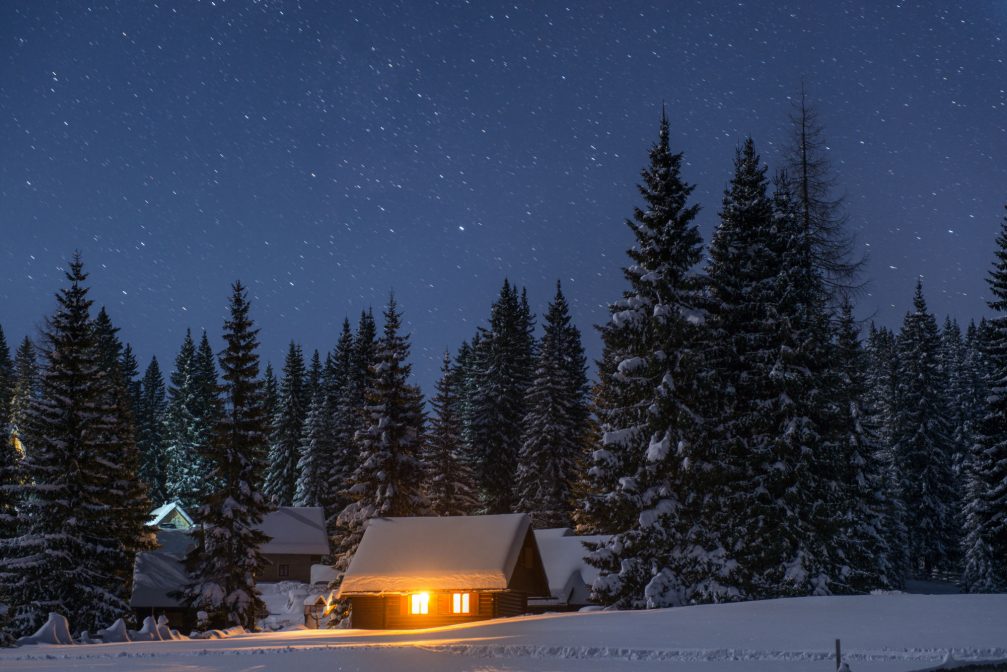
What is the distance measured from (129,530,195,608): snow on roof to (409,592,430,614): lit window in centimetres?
1527

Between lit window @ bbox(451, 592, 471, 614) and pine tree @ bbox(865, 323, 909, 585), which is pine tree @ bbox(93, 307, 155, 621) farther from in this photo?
Result: pine tree @ bbox(865, 323, 909, 585)

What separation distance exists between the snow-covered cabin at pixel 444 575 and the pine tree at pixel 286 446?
4885 cm

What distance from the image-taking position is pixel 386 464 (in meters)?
56.1

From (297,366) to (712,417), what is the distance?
2843 inches

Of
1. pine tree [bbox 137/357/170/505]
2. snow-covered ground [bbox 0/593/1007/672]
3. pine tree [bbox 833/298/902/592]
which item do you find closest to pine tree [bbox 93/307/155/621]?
snow-covered ground [bbox 0/593/1007/672]

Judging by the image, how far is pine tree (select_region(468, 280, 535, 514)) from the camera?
81812 millimetres

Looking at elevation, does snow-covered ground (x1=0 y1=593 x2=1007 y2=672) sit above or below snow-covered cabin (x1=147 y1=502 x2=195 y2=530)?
below

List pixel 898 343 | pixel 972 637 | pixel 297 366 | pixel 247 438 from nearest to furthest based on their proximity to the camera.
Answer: pixel 972 637 → pixel 247 438 → pixel 898 343 → pixel 297 366

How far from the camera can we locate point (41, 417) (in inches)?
1751

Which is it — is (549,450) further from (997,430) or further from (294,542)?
(997,430)

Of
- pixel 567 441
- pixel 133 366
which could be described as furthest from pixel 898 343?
pixel 133 366

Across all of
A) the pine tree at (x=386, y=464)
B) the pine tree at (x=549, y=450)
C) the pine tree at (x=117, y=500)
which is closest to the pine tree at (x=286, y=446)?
the pine tree at (x=549, y=450)

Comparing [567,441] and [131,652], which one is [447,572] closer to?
[131,652]

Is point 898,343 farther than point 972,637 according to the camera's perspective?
Yes
